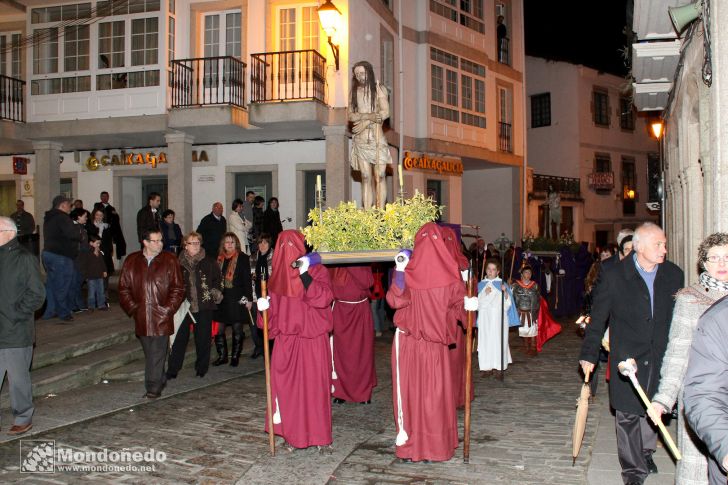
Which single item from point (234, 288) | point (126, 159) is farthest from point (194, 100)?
point (234, 288)

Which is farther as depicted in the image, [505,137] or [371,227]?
[505,137]

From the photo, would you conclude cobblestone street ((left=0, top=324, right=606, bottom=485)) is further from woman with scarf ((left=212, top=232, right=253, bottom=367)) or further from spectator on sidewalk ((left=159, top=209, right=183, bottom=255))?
spectator on sidewalk ((left=159, top=209, right=183, bottom=255))

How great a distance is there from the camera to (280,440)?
23.3ft

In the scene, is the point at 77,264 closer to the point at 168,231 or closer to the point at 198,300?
the point at 168,231

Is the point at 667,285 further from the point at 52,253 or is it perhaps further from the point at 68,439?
the point at 52,253

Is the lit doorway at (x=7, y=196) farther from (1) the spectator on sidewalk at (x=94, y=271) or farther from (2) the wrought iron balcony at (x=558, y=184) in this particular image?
(2) the wrought iron balcony at (x=558, y=184)

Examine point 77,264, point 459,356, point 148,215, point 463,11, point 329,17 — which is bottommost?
point 459,356

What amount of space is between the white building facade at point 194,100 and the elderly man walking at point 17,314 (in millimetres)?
10534

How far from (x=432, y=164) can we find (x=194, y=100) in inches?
322

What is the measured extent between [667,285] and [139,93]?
51.4ft

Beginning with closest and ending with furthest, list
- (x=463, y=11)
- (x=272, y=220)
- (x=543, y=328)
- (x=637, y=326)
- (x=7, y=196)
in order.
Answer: (x=637, y=326), (x=543, y=328), (x=272, y=220), (x=7, y=196), (x=463, y=11)

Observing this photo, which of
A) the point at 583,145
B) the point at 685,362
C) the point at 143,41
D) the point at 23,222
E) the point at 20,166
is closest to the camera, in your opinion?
the point at 685,362

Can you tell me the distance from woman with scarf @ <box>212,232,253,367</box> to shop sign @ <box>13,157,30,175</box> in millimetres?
12680

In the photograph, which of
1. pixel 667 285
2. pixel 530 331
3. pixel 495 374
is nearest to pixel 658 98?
pixel 530 331
